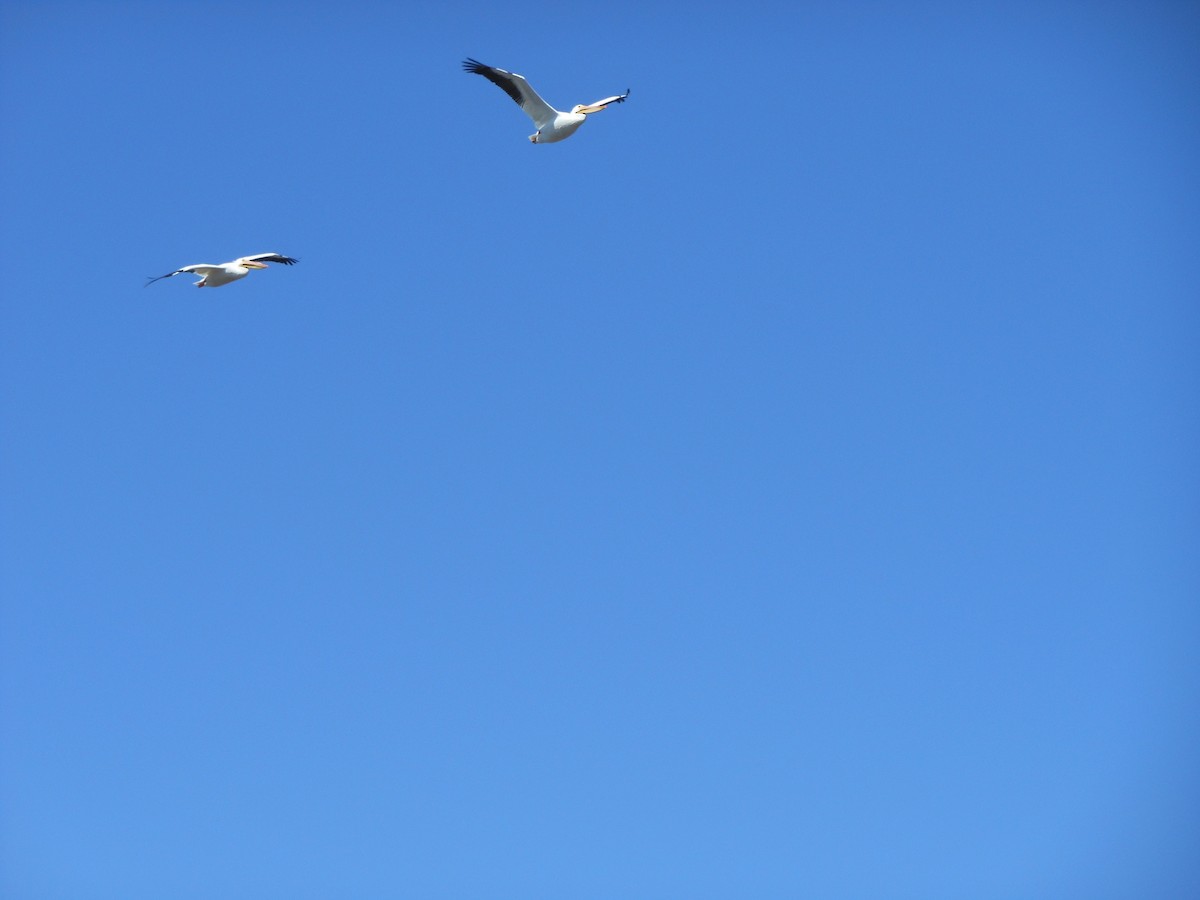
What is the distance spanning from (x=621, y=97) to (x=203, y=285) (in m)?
11.6

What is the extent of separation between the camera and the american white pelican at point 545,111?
40250 mm

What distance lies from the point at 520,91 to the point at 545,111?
3.38 ft

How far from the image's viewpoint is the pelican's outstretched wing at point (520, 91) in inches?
1559

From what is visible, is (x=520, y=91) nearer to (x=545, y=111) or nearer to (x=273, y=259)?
(x=545, y=111)

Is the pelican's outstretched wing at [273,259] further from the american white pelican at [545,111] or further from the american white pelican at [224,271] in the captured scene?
the american white pelican at [545,111]

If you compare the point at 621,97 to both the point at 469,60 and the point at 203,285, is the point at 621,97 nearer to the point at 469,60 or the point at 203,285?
the point at 469,60

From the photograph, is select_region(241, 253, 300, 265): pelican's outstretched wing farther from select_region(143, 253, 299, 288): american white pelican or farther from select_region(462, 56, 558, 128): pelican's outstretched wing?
select_region(462, 56, 558, 128): pelican's outstretched wing

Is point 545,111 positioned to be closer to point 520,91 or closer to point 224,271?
point 520,91

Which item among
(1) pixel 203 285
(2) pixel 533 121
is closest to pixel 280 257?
(1) pixel 203 285

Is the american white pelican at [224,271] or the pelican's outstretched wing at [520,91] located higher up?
the pelican's outstretched wing at [520,91]

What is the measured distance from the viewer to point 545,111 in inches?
1620

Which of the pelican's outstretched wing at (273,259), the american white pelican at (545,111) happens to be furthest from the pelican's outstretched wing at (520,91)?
the pelican's outstretched wing at (273,259)

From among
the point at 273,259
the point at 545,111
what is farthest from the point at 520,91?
the point at 273,259

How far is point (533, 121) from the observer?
1638 inches
